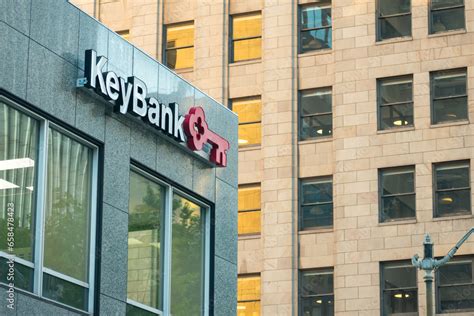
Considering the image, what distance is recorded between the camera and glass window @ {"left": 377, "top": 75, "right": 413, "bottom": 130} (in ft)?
164

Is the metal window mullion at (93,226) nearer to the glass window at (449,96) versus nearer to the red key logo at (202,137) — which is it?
the red key logo at (202,137)

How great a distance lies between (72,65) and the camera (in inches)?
950

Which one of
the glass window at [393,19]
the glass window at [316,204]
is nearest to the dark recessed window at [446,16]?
the glass window at [393,19]

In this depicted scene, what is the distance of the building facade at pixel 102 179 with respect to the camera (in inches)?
885

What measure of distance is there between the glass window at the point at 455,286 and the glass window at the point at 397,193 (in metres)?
2.40

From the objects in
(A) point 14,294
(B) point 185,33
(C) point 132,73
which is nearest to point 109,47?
(C) point 132,73

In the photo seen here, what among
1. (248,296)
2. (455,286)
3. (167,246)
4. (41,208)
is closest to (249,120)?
(248,296)

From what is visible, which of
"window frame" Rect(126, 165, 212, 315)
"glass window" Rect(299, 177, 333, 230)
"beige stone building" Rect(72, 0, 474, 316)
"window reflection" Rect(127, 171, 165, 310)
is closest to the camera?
"window reflection" Rect(127, 171, 165, 310)

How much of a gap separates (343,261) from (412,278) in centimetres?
264

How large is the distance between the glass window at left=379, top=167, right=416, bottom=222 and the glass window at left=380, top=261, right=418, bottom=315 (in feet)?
6.02

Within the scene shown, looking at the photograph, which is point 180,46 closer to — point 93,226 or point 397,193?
point 397,193

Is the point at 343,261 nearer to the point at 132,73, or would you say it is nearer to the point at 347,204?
the point at 347,204

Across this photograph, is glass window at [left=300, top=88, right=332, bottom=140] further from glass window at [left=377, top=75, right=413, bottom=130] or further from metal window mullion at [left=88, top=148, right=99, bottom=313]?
metal window mullion at [left=88, top=148, right=99, bottom=313]

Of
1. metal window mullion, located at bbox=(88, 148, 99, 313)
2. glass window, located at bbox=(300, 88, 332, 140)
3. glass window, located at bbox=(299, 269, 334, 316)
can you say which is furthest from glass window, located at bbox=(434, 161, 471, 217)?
metal window mullion, located at bbox=(88, 148, 99, 313)
